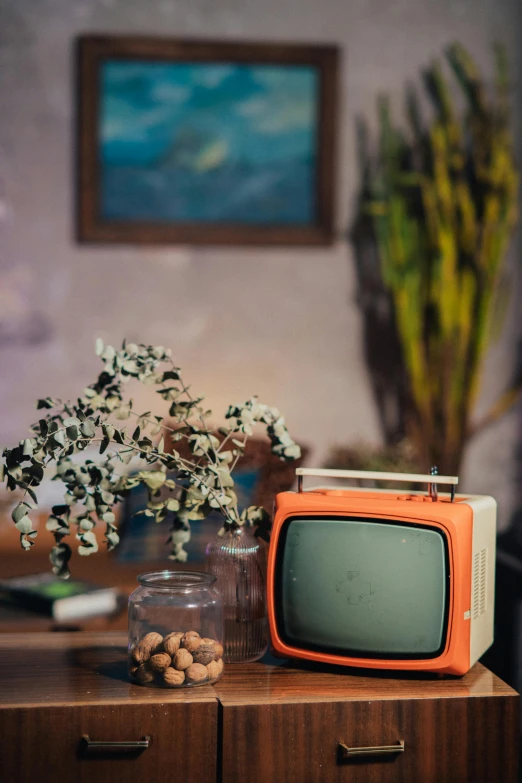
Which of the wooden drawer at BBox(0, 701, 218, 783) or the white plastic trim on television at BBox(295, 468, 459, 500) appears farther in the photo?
the white plastic trim on television at BBox(295, 468, 459, 500)

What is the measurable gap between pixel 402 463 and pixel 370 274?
28.9 inches

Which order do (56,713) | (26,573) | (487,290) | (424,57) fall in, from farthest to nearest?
(424,57) < (487,290) < (26,573) < (56,713)

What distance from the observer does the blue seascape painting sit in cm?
317

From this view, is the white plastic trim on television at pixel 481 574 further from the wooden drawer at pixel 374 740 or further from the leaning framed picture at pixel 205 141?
the leaning framed picture at pixel 205 141

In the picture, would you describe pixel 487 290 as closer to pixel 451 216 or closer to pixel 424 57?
pixel 451 216

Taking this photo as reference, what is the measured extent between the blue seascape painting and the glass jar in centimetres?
222

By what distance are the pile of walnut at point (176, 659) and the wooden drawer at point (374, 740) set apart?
0.08 meters

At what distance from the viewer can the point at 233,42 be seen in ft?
10.4

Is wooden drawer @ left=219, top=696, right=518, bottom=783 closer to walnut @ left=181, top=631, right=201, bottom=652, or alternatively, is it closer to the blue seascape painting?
walnut @ left=181, top=631, right=201, bottom=652

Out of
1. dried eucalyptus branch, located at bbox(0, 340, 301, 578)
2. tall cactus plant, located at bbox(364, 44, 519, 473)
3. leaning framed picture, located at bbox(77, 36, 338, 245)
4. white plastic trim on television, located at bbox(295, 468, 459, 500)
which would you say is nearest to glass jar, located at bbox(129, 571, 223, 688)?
dried eucalyptus branch, located at bbox(0, 340, 301, 578)

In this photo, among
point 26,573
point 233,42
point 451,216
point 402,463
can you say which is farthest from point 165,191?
point 26,573

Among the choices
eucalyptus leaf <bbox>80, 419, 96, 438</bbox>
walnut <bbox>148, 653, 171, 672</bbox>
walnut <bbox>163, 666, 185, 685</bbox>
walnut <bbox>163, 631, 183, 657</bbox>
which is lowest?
walnut <bbox>163, 666, 185, 685</bbox>

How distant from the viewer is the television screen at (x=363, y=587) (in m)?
1.18

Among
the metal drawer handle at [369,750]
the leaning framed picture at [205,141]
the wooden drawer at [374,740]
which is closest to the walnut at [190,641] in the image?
the wooden drawer at [374,740]
